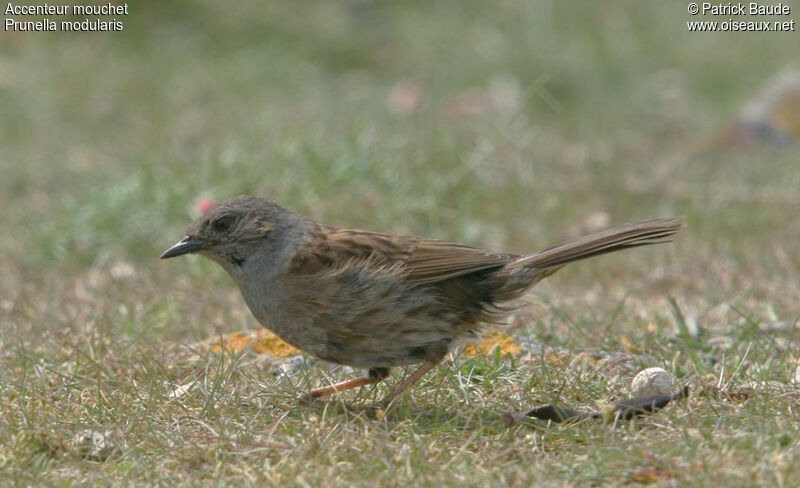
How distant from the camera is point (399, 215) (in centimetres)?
810

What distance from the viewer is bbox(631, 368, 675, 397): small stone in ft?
15.2

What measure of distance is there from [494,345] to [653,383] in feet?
3.18

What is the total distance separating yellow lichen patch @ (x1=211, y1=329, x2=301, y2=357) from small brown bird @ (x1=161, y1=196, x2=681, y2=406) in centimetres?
63

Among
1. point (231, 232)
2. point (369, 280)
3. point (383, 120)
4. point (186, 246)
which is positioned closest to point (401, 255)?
point (369, 280)

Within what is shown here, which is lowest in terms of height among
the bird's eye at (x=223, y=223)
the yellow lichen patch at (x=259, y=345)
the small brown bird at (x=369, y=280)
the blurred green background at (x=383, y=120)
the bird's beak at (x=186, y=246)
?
the yellow lichen patch at (x=259, y=345)

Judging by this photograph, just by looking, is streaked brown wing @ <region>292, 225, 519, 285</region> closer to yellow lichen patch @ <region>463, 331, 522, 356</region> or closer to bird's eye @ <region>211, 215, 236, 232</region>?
bird's eye @ <region>211, 215, 236, 232</region>

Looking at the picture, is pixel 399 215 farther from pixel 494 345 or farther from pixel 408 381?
pixel 408 381

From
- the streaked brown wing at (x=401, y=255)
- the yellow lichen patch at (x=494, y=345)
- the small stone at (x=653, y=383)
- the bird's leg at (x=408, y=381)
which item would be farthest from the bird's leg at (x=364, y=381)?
the small stone at (x=653, y=383)

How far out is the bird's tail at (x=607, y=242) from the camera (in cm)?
473

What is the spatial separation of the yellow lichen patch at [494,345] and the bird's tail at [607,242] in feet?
2.08

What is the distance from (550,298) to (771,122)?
191 inches

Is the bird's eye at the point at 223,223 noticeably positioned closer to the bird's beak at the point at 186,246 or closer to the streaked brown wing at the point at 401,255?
the bird's beak at the point at 186,246

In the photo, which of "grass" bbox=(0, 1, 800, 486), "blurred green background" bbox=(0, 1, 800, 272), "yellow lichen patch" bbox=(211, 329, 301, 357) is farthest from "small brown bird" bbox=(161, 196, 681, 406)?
"blurred green background" bbox=(0, 1, 800, 272)

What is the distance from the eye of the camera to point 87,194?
8.63 m
